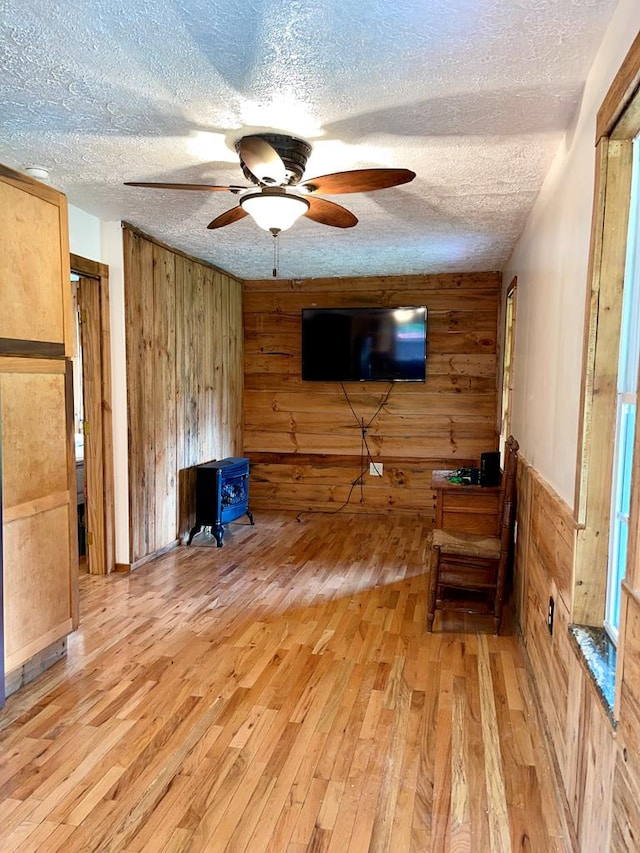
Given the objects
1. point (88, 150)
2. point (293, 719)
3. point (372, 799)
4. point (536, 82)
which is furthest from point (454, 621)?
point (88, 150)

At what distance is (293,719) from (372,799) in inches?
20.0

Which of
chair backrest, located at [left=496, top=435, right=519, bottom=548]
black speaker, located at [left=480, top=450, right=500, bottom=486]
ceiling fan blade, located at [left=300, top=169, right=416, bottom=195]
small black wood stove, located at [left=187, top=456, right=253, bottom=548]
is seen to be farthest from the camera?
small black wood stove, located at [left=187, top=456, right=253, bottom=548]

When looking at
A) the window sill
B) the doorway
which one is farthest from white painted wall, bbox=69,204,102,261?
the window sill

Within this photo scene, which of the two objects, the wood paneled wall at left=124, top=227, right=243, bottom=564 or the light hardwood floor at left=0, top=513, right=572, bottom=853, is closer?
the light hardwood floor at left=0, top=513, right=572, bottom=853

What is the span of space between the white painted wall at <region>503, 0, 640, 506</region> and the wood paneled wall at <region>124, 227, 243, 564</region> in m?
2.59

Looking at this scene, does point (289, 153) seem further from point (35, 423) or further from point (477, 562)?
point (477, 562)

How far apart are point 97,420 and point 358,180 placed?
2477mm

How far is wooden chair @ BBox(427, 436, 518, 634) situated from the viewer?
2.96m

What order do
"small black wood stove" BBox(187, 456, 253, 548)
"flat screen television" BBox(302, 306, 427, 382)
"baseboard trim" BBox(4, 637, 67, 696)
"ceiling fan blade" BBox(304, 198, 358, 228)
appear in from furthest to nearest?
"flat screen television" BBox(302, 306, 427, 382), "small black wood stove" BBox(187, 456, 253, 548), "ceiling fan blade" BBox(304, 198, 358, 228), "baseboard trim" BBox(4, 637, 67, 696)

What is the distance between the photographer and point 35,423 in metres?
2.43

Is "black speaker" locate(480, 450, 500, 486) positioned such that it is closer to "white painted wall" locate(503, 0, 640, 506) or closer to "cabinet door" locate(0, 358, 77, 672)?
"white painted wall" locate(503, 0, 640, 506)

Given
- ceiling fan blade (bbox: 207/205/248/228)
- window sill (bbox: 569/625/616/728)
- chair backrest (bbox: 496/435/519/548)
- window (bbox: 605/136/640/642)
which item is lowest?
window sill (bbox: 569/625/616/728)

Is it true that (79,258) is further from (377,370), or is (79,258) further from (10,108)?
(377,370)

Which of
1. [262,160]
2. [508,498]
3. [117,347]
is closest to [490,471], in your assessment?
[508,498]
